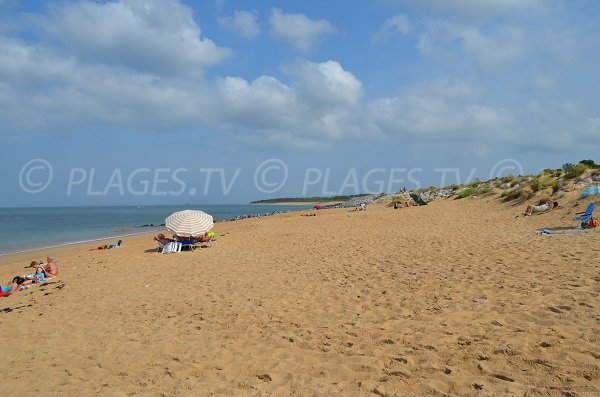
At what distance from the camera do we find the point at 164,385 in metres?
4.21

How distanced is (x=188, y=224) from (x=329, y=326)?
10105 mm

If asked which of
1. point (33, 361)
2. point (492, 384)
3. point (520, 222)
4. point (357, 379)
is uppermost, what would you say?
point (520, 222)

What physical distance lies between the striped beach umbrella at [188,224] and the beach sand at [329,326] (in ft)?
11.2

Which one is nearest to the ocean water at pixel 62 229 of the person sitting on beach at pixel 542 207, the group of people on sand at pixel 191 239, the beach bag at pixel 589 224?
the group of people on sand at pixel 191 239

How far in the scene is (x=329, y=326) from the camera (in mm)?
5578

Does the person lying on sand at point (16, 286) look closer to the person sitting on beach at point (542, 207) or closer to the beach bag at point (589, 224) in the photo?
the beach bag at point (589, 224)

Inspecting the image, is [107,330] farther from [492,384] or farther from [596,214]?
[596,214]

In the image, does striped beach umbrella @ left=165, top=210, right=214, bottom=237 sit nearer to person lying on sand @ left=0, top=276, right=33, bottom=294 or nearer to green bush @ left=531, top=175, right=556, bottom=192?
person lying on sand @ left=0, top=276, right=33, bottom=294

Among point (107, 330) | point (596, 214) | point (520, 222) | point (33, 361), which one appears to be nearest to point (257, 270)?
point (107, 330)

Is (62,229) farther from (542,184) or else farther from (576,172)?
(576,172)

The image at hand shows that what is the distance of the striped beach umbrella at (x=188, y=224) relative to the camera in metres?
14.3

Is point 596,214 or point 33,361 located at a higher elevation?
point 596,214

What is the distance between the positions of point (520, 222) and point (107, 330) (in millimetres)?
14188

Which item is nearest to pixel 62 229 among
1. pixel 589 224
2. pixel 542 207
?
pixel 542 207
